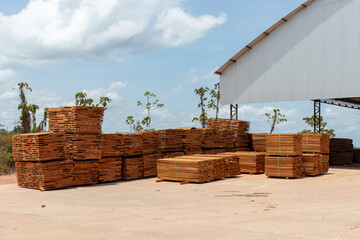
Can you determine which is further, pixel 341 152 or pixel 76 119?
pixel 341 152

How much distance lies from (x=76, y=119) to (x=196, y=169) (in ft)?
19.1

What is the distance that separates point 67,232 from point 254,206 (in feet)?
19.3

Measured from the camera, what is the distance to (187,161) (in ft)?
58.8

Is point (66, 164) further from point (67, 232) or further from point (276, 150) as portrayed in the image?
point (276, 150)

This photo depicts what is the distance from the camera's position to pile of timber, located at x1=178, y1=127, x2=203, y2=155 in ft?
73.0

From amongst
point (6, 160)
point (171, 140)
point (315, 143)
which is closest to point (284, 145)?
point (315, 143)

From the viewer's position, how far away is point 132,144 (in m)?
19.8

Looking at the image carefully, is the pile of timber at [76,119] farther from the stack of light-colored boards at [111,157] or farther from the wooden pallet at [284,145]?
the wooden pallet at [284,145]

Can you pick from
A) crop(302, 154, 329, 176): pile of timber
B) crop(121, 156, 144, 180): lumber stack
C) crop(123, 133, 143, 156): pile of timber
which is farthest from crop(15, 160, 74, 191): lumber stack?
crop(302, 154, 329, 176): pile of timber

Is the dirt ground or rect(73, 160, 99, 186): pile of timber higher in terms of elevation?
rect(73, 160, 99, 186): pile of timber

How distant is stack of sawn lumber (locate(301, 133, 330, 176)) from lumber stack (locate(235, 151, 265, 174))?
2.40 meters

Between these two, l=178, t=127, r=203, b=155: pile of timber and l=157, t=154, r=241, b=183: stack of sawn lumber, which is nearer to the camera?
l=157, t=154, r=241, b=183: stack of sawn lumber

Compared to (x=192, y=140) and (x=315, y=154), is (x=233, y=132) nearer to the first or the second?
(x=192, y=140)

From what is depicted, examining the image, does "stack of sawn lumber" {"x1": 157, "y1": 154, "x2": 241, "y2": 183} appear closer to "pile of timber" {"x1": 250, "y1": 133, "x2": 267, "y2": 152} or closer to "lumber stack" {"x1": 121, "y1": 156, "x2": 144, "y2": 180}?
"lumber stack" {"x1": 121, "y1": 156, "x2": 144, "y2": 180}
